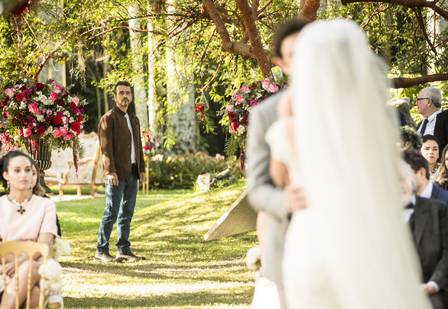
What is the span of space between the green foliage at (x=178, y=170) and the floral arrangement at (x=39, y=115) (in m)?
15.4

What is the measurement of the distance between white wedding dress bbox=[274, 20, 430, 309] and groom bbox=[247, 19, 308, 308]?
0.38m

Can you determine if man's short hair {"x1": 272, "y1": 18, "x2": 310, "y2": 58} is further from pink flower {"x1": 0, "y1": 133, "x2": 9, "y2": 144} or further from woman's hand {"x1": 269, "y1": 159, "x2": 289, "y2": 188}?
pink flower {"x1": 0, "y1": 133, "x2": 9, "y2": 144}

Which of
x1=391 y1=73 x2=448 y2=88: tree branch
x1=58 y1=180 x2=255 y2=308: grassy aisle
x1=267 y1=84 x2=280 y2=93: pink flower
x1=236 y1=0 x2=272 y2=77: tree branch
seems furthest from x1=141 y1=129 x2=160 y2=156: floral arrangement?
x1=267 y1=84 x2=280 y2=93: pink flower

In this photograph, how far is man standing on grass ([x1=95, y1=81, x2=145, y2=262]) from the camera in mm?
11125

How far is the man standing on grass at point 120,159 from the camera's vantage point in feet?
→ 36.5

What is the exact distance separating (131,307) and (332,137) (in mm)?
5207

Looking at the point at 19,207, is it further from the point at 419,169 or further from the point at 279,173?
the point at 279,173

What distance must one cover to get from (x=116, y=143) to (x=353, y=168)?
791 cm

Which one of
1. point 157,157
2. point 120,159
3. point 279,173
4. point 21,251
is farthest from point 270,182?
point 157,157

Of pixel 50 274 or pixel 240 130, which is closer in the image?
pixel 50 274

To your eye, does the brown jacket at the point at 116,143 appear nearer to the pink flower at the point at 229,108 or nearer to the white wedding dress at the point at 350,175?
the pink flower at the point at 229,108

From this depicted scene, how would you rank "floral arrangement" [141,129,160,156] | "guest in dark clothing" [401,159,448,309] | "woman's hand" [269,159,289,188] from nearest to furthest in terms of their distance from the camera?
"woman's hand" [269,159,289,188]
"guest in dark clothing" [401,159,448,309]
"floral arrangement" [141,129,160,156]

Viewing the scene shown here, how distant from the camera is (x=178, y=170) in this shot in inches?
1079

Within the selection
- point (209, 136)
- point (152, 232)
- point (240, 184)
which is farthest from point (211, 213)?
point (209, 136)
